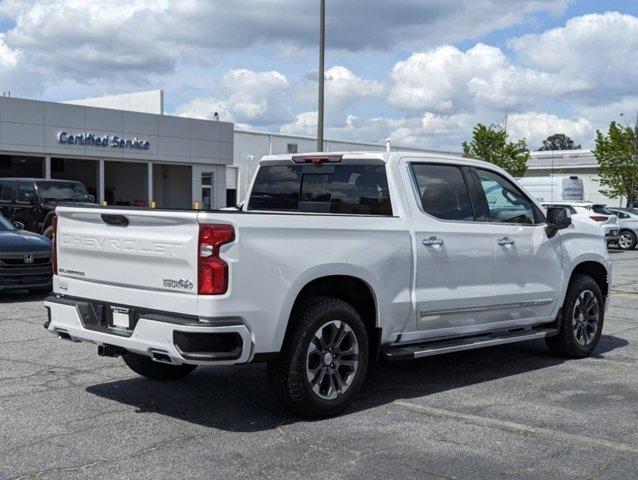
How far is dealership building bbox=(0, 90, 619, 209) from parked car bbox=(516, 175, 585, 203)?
13.1 m

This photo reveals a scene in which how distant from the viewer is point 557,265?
7777mm

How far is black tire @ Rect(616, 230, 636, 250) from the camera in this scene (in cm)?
2852

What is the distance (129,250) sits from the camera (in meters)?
5.58

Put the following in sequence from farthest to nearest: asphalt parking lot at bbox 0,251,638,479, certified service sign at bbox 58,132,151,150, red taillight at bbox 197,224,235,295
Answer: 1. certified service sign at bbox 58,132,151,150
2. red taillight at bbox 197,224,235,295
3. asphalt parking lot at bbox 0,251,638,479

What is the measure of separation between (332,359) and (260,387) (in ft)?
3.88

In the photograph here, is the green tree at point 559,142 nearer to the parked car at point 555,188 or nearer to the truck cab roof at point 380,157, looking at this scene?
the parked car at point 555,188

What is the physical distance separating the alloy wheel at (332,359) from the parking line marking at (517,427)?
61 cm

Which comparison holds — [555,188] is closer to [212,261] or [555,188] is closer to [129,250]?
[129,250]

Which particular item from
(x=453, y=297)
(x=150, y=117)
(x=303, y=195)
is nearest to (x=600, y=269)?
(x=453, y=297)

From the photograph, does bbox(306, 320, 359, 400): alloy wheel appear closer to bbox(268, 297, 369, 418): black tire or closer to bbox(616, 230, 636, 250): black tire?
bbox(268, 297, 369, 418): black tire

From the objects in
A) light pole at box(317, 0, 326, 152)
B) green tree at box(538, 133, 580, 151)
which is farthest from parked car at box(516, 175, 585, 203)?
green tree at box(538, 133, 580, 151)

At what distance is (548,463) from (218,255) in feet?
7.74

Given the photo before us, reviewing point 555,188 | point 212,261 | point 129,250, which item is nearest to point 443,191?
point 212,261

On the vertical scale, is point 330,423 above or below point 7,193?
below
